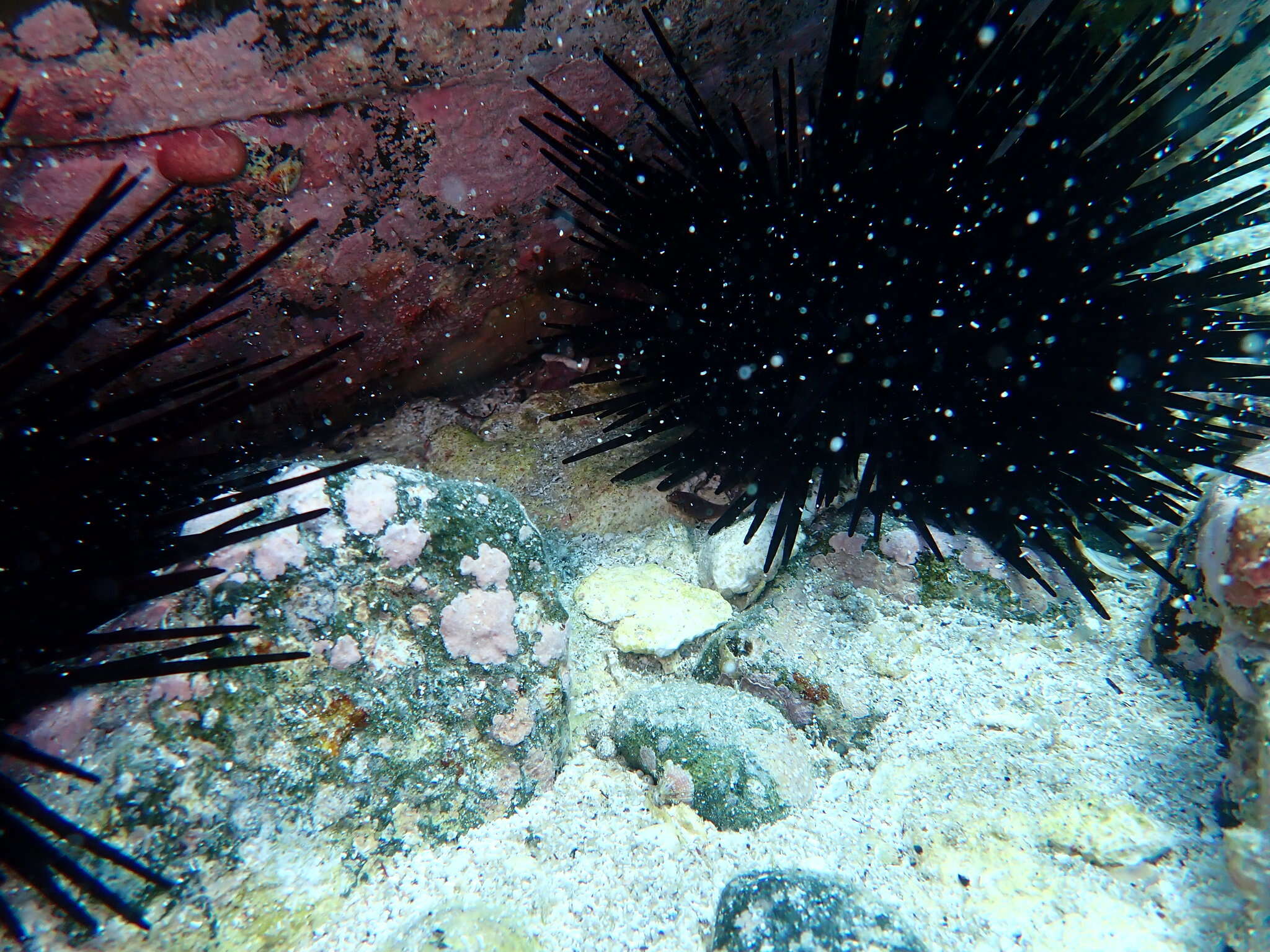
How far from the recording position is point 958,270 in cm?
252

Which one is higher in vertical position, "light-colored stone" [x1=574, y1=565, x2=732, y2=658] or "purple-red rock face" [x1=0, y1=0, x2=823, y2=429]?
"purple-red rock face" [x1=0, y1=0, x2=823, y2=429]

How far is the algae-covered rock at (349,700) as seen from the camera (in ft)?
6.09

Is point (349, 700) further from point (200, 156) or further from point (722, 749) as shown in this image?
point (200, 156)

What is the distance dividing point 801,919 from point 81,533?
7.85 feet

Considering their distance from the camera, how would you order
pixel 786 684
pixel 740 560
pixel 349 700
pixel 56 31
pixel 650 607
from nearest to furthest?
pixel 56 31 < pixel 349 700 < pixel 786 684 < pixel 650 607 < pixel 740 560

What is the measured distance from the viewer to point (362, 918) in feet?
6.46

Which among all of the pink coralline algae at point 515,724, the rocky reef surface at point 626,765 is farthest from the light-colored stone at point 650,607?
the pink coralline algae at point 515,724

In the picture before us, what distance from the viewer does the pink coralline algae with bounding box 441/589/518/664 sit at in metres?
2.30

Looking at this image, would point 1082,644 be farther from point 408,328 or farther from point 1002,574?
point 408,328

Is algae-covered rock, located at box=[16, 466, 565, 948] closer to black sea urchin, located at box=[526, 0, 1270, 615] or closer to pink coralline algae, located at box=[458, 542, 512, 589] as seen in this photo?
pink coralline algae, located at box=[458, 542, 512, 589]

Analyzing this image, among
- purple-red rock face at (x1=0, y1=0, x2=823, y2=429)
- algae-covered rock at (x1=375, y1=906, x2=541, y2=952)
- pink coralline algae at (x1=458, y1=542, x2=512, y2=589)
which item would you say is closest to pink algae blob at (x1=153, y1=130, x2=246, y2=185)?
purple-red rock face at (x1=0, y1=0, x2=823, y2=429)

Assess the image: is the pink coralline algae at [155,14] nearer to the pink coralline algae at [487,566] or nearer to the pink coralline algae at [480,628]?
the pink coralline algae at [487,566]

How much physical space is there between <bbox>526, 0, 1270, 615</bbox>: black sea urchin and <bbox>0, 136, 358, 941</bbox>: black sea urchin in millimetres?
1503

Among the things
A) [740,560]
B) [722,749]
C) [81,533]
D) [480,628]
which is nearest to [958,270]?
[740,560]
